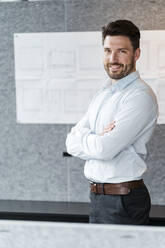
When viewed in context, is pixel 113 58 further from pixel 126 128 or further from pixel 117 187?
pixel 117 187

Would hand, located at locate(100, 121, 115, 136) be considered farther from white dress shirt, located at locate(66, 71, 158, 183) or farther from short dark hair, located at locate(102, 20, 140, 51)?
short dark hair, located at locate(102, 20, 140, 51)

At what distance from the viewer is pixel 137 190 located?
4.58 feet

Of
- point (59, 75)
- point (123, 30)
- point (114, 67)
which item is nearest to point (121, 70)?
point (114, 67)

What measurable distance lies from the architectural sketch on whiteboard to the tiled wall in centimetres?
5

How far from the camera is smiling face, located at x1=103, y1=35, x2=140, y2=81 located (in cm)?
144

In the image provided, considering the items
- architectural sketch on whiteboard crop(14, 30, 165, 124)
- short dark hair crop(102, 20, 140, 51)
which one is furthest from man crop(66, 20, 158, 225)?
architectural sketch on whiteboard crop(14, 30, 165, 124)

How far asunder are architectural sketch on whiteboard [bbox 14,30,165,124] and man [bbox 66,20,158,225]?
3.34ft

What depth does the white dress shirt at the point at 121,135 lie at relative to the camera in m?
1.36

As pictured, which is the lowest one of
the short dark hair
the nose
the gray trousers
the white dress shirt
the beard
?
the gray trousers

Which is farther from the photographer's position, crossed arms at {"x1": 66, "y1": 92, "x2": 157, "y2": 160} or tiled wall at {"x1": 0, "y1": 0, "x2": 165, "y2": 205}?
tiled wall at {"x1": 0, "y1": 0, "x2": 165, "y2": 205}

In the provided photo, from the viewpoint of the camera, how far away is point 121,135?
1.36m

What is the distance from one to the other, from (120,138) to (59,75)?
1287 millimetres

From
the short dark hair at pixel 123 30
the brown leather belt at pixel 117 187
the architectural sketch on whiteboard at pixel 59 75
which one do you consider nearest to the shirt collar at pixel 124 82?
the short dark hair at pixel 123 30

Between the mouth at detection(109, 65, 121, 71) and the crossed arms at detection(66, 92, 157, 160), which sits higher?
the mouth at detection(109, 65, 121, 71)
